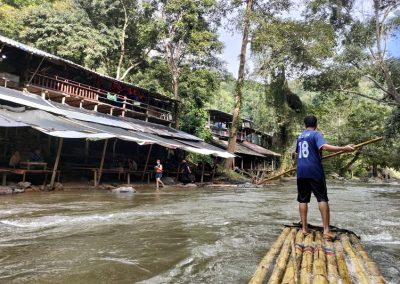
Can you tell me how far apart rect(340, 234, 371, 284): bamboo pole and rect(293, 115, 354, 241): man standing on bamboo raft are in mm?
417

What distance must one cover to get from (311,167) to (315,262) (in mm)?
1668

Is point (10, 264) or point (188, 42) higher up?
point (188, 42)

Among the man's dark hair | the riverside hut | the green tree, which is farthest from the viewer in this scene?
the green tree

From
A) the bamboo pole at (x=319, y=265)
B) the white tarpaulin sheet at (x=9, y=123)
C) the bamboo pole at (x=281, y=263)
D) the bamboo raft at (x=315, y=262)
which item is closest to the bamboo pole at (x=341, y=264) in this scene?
the bamboo raft at (x=315, y=262)

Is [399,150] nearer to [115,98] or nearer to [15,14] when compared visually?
[115,98]

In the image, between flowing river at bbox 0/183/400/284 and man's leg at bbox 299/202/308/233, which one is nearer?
flowing river at bbox 0/183/400/284

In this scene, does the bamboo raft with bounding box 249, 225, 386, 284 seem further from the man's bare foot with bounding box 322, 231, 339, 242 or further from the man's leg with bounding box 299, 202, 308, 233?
the man's leg with bounding box 299, 202, 308, 233

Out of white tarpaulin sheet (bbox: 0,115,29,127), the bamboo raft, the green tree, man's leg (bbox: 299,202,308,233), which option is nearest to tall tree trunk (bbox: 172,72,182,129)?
the green tree

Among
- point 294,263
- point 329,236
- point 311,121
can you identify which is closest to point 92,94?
point 311,121

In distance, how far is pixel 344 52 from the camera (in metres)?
19.9

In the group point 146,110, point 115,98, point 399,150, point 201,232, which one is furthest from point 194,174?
point 399,150

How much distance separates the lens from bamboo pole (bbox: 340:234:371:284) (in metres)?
2.67

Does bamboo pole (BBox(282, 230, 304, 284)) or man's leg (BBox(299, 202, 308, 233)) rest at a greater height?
man's leg (BBox(299, 202, 308, 233))

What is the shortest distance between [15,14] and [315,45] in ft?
61.3
